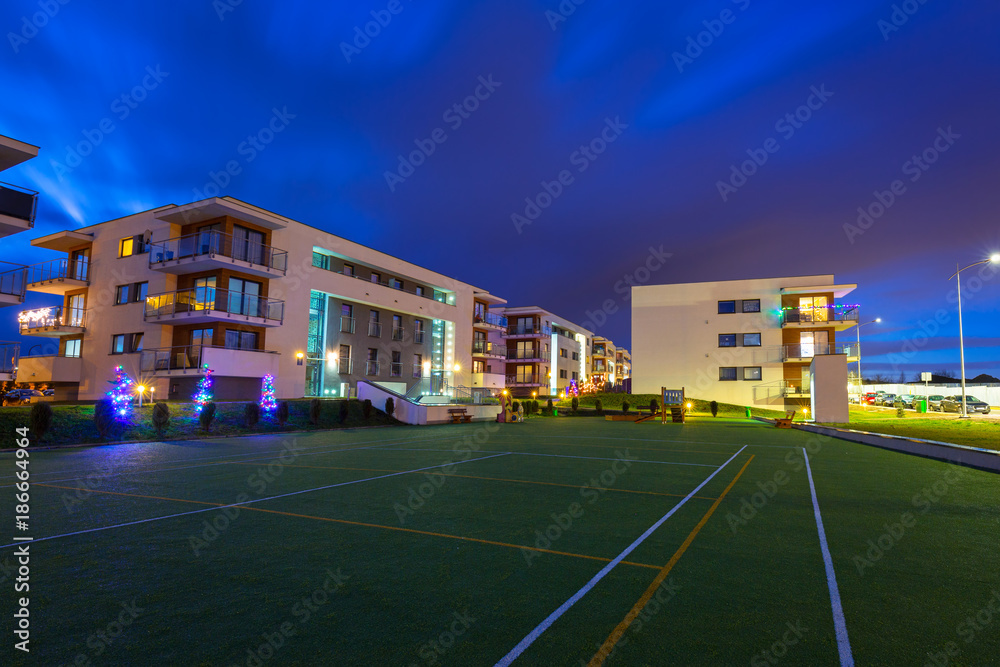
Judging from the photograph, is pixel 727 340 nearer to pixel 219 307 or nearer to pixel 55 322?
pixel 219 307

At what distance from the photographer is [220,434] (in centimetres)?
2142

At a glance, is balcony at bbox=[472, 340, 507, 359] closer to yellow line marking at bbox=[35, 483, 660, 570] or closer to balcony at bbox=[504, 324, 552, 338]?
balcony at bbox=[504, 324, 552, 338]

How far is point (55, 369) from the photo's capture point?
32.2 meters

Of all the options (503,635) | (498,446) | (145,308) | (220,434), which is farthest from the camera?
(145,308)

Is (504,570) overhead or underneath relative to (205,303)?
underneath

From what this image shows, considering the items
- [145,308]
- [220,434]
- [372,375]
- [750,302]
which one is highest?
[750,302]

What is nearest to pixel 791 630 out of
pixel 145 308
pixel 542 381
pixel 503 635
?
pixel 503 635

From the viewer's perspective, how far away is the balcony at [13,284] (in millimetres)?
22000

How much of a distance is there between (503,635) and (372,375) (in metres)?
35.7

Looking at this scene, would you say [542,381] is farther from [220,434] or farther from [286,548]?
[286,548]

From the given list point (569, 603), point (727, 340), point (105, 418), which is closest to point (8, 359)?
point (105, 418)

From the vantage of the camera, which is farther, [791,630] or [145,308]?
[145,308]

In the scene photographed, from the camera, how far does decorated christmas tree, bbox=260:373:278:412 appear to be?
2528cm

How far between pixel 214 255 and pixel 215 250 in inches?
30.2
